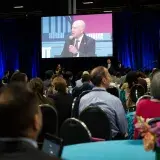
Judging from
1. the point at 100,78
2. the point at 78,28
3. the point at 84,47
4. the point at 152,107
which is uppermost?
the point at 78,28

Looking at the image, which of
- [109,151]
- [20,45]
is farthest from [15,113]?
[20,45]

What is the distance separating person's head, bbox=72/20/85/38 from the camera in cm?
1495

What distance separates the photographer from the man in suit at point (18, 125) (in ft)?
4.66

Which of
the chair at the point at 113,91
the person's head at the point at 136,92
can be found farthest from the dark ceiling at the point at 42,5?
the person's head at the point at 136,92

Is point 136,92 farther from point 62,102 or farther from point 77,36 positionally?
point 77,36

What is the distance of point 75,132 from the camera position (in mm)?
3355

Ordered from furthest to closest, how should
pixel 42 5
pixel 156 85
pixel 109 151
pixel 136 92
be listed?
1. pixel 42 5
2. pixel 136 92
3. pixel 156 85
4. pixel 109 151

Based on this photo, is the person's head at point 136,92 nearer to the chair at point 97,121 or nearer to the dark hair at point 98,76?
the dark hair at point 98,76

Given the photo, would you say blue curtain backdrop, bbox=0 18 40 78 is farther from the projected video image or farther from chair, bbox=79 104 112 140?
chair, bbox=79 104 112 140

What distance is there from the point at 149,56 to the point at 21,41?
606 centimetres

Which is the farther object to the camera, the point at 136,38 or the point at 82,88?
the point at 136,38

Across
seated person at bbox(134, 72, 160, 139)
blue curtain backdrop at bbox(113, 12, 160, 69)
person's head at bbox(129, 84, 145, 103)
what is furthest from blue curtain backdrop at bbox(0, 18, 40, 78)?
seated person at bbox(134, 72, 160, 139)

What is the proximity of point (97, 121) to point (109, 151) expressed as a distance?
96 centimetres

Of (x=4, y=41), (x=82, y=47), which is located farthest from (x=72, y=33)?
(x=4, y=41)
